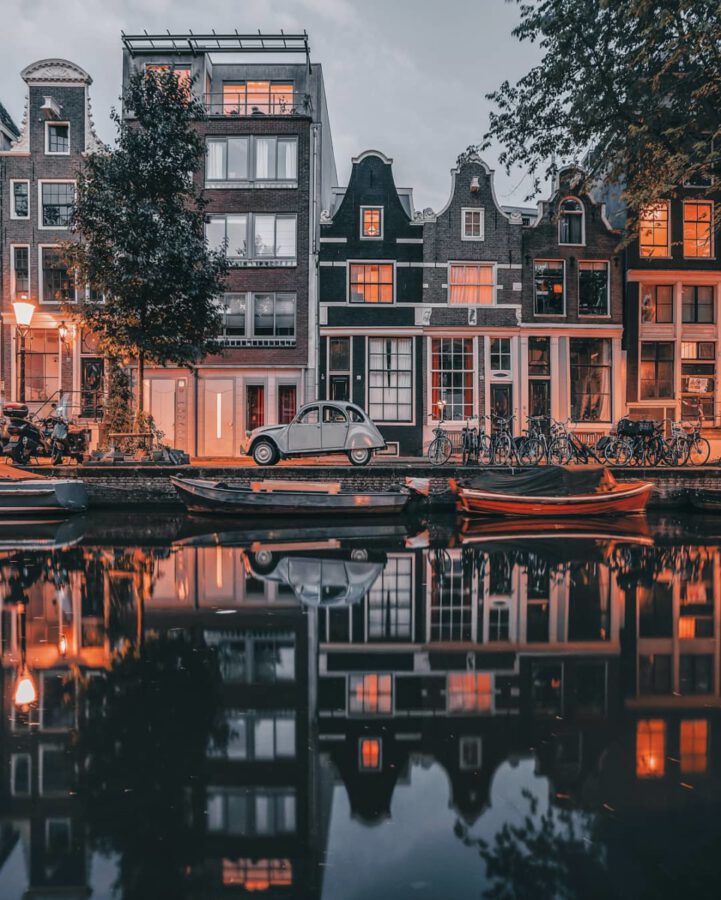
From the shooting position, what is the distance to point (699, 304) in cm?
2812

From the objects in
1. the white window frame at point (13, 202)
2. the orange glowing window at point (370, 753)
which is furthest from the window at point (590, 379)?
the orange glowing window at point (370, 753)

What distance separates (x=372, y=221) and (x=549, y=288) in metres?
7.44

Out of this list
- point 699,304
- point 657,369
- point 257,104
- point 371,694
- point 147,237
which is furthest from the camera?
point 257,104

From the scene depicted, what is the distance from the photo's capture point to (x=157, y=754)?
392 cm

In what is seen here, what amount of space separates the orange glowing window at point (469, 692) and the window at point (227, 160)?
2639cm

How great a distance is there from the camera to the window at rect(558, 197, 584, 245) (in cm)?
2741

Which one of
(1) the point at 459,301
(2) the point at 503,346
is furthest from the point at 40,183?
(2) the point at 503,346

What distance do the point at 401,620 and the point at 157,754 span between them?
3.68 metres

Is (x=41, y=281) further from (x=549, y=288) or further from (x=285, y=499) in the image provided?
(x=549, y=288)

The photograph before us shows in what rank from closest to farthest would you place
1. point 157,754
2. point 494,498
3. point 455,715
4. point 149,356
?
point 157,754, point 455,715, point 494,498, point 149,356

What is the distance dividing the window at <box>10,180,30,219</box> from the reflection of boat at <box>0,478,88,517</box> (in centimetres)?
1665

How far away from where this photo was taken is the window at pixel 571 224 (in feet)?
89.9

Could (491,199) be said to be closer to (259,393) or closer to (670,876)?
(259,393)

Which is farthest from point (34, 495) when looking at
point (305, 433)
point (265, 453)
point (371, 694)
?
point (371, 694)
